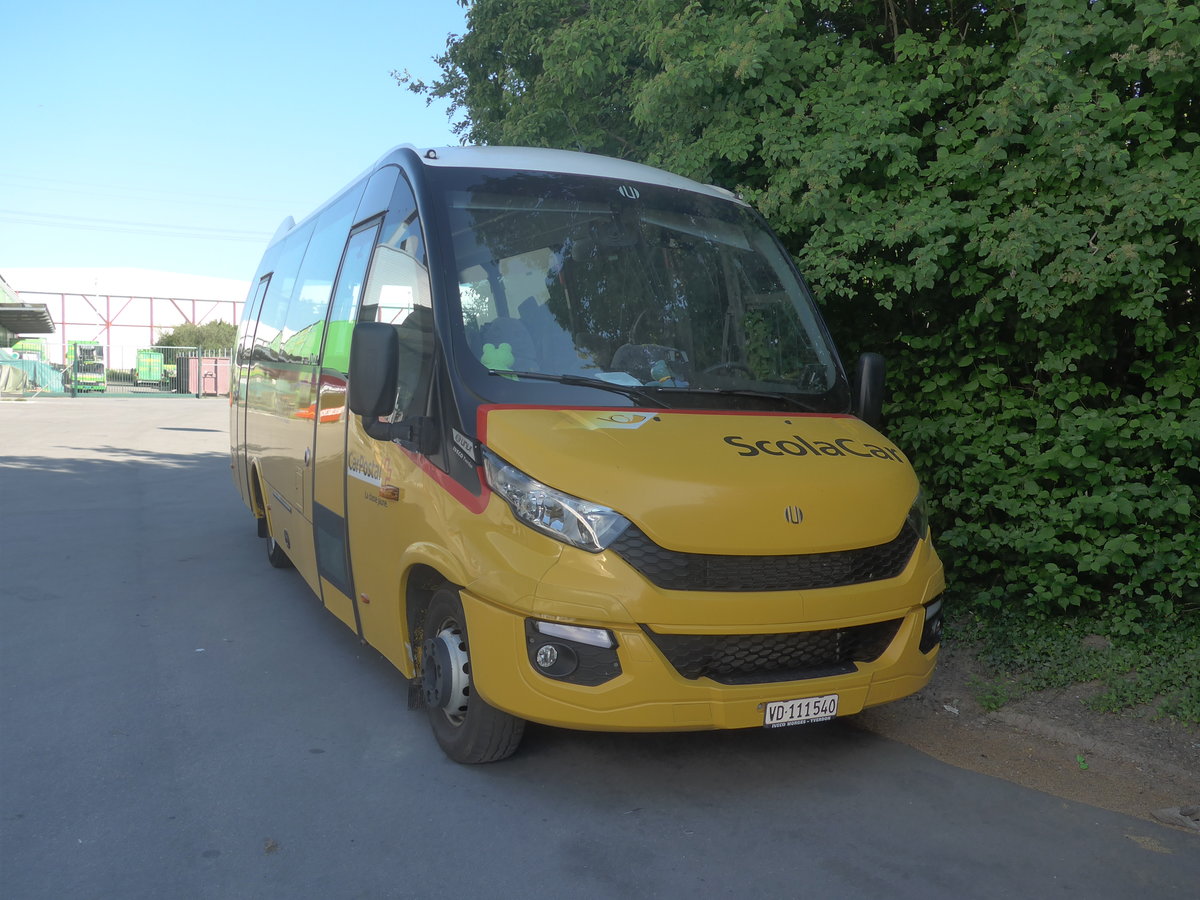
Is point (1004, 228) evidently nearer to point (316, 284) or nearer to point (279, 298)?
point (316, 284)

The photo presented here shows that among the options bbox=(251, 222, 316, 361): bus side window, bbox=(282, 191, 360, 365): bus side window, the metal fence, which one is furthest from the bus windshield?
the metal fence

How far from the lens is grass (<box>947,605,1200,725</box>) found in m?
5.09

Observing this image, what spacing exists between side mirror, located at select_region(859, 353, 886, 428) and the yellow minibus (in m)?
0.01

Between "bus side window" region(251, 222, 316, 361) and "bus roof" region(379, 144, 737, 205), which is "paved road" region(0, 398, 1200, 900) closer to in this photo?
"bus side window" region(251, 222, 316, 361)

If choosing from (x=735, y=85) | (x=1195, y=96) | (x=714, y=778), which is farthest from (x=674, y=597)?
(x=735, y=85)

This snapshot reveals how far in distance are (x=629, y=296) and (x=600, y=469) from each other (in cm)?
120

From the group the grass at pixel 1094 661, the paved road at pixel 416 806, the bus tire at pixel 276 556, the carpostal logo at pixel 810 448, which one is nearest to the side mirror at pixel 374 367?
the carpostal logo at pixel 810 448

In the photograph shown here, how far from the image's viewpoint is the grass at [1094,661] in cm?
509

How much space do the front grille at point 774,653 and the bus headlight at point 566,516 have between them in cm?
36

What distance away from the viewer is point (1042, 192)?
5480 mm

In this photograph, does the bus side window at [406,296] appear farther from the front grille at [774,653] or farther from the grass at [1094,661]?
the grass at [1094,661]

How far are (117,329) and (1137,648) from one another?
88.4 metres

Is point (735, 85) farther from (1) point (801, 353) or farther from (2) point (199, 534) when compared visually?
(2) point (199, 534)

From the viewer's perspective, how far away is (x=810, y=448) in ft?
14.1
